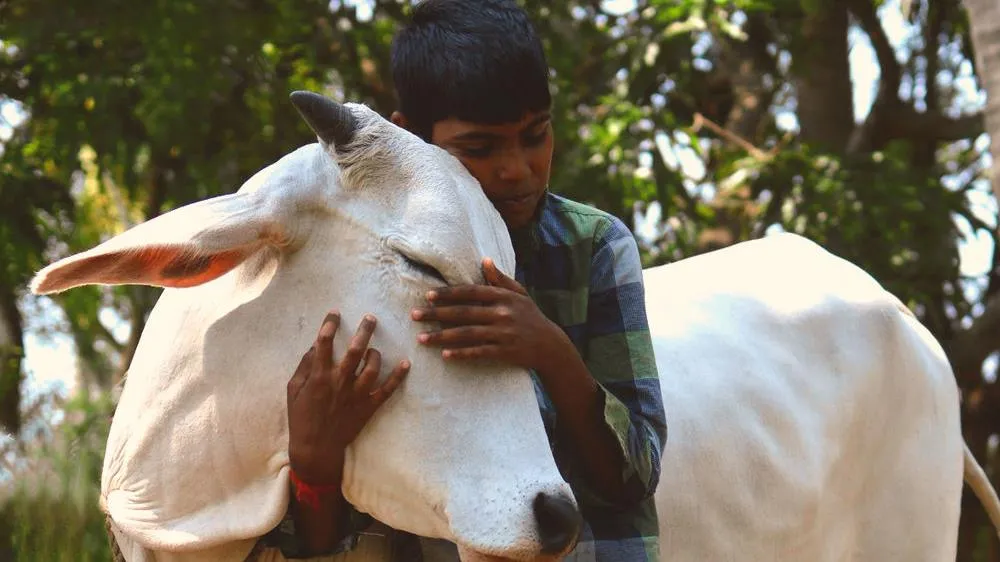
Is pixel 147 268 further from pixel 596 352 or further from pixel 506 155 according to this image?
pixel 596 352

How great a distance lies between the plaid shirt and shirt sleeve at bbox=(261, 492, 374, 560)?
0.54 feet

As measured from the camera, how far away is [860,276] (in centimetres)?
427

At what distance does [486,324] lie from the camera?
232 centimetres

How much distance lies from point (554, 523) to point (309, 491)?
45cm

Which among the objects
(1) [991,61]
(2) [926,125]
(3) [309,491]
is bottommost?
(2) [926,125]

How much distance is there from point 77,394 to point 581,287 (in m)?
7.69

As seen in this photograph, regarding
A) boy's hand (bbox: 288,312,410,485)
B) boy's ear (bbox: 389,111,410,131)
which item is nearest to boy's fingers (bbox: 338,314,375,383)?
boy's hand (bbox: 288,312,410,485)

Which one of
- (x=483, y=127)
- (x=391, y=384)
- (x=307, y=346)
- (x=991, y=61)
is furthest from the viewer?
(x=991, y=61)

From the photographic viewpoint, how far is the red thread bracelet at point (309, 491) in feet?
7.79

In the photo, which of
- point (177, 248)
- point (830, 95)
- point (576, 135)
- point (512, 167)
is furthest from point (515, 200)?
point (830, 95)

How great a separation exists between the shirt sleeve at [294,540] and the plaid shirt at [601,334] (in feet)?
0.54

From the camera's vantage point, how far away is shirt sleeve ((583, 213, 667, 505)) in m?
2.65

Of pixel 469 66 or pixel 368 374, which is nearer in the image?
pixel 368 374

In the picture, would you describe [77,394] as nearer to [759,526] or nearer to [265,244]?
[759,526]
